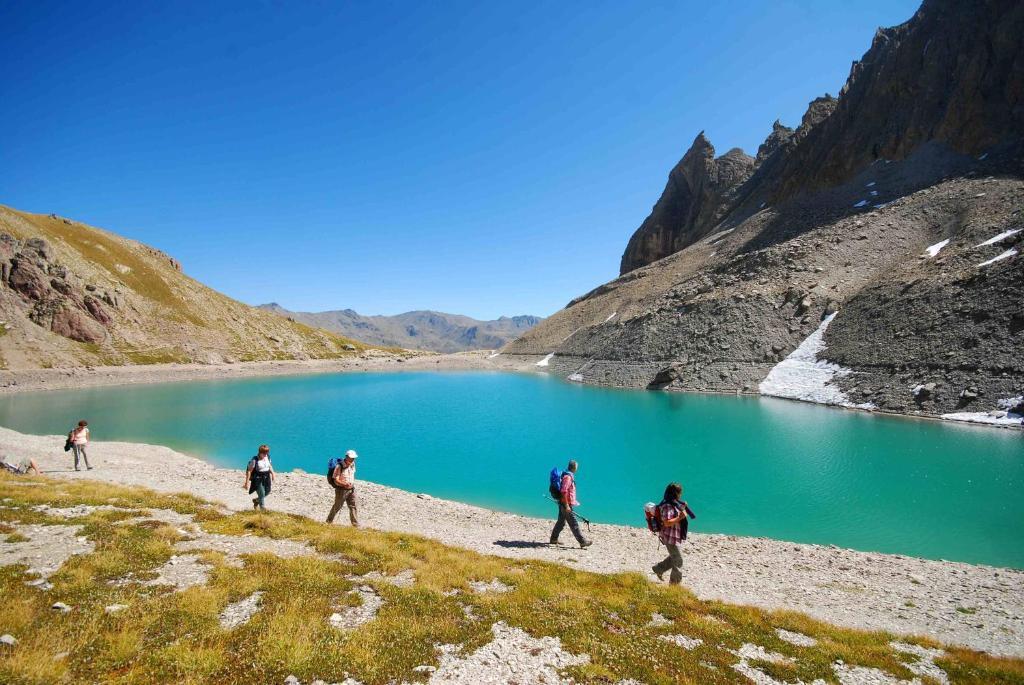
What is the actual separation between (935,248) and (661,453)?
5847 cm

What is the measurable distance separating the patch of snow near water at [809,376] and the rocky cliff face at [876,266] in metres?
0.27

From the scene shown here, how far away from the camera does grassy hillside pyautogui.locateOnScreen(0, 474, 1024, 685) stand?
7.62 m

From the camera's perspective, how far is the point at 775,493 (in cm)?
2711

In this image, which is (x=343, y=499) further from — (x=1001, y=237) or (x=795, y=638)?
(x=1001, y=237)

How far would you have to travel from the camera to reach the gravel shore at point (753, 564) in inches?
512

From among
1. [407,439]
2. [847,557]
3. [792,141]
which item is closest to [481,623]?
[847,557]

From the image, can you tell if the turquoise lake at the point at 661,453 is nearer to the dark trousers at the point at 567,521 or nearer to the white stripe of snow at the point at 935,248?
the dark trousers at the point at 567,521

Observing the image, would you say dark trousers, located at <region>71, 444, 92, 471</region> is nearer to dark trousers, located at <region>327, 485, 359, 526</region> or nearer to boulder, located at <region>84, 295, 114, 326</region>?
dark trousers, located at <region>327, 485, 359, 526</region>

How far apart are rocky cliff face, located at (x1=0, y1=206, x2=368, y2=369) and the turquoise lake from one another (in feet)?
105

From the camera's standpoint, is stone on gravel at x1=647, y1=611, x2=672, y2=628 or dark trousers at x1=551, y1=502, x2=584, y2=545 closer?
stone on gravel at x1=647, y1=611, x2=672, y2=628

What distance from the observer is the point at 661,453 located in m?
36.2

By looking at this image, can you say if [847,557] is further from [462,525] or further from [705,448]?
[705,448]

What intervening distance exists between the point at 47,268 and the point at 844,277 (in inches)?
6030

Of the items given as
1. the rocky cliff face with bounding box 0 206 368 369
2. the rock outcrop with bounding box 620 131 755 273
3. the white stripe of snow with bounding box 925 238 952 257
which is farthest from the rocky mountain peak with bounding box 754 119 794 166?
the rocky cliff face with bounding box 0 206 368 369
